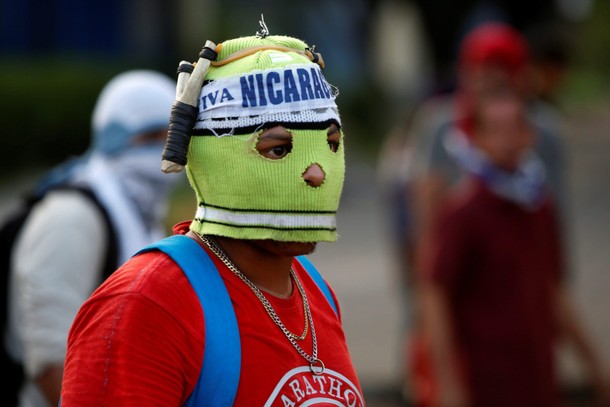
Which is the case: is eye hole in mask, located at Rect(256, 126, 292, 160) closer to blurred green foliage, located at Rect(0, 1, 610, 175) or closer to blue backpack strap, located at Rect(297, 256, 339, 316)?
blue backpack strap, located at Rect(297, 256, 339, 316)

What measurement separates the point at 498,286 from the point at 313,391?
3078 millimetres

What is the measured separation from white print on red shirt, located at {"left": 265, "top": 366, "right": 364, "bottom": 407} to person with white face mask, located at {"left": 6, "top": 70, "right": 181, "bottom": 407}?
1573 mm

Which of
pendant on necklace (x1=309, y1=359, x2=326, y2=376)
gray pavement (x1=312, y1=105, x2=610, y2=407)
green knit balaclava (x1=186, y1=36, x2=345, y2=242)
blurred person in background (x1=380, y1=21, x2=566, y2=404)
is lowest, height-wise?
gray pavement (x1=312, y1=105, x2=610, y2=407)

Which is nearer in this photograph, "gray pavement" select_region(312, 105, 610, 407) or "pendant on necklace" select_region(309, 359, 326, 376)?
"pendant on necklace" select_region(309, 359, 326, 376)

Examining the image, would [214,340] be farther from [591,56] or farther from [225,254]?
[591,56]

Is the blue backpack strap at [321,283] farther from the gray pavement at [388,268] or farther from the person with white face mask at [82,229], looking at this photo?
the gray pavement at [388,268]

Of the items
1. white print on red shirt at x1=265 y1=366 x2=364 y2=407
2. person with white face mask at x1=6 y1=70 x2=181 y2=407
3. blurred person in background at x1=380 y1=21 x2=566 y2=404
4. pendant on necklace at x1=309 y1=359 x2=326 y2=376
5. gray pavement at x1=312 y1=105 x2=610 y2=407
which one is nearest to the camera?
white print on red shirt at x1=265 y1=366 x2=364 y2=407

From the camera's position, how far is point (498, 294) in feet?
18.6

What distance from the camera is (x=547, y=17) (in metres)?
16.7

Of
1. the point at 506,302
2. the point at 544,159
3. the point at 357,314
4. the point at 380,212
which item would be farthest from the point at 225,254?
the point at 380,212

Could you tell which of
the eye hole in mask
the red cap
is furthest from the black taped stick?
the red cap

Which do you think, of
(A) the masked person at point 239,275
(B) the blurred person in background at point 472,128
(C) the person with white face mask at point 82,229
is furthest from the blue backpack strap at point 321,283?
(B) the blurred person in background at point 472,128

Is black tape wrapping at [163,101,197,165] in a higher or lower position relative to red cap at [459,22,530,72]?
higher

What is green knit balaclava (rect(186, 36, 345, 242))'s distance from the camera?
8.90ft
